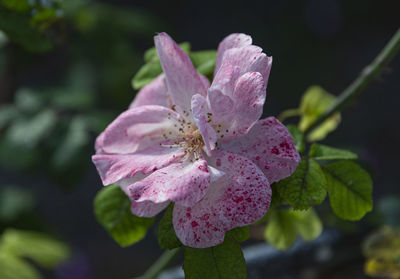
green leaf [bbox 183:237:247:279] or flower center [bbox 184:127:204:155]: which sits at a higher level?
flower center [bbox 184:127:204:155]

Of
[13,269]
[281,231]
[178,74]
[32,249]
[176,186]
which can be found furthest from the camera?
[32,249]

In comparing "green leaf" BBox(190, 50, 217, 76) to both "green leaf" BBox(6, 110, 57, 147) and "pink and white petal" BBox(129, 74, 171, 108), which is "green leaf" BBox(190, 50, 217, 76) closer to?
"pink and white petal" BBox(129, 74, 171, 108)

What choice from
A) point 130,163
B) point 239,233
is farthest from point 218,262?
point 130,163

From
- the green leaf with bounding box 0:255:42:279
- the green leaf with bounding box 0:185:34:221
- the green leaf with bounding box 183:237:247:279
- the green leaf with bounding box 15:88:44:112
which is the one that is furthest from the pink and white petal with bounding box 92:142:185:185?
the green leaf with bounding box 0:185:34:221

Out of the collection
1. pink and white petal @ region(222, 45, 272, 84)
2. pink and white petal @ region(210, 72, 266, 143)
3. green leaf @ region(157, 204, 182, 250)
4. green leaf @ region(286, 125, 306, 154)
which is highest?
pink and white petal @ region(222, 45, 272, 84)

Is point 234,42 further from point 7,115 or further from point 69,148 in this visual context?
point 7,115

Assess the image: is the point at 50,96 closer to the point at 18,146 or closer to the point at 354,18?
the point at 18,146

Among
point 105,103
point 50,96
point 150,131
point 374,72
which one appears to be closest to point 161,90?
point 150,131
